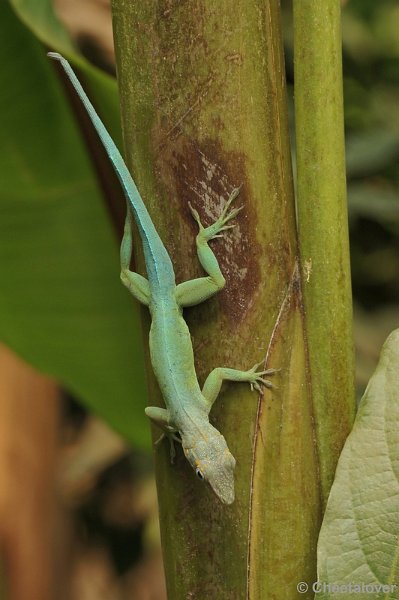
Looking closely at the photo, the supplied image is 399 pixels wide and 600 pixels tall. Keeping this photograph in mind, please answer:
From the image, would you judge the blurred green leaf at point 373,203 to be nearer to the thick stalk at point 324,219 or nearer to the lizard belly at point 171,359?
the lizard belly at point 171,359

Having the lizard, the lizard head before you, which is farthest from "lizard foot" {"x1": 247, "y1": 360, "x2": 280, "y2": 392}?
the lizard head

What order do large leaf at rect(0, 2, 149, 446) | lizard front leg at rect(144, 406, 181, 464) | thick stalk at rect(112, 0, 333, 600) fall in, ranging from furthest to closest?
1. large leaf at rect(0, 2, 149, 446)
2. lizard front leg at rect(144, 406, 181, 464)
3. thick stalk at rect(112, 0, 333, 600)

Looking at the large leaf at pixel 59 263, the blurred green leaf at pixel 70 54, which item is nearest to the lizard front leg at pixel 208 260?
the blurred green leaf at pixel 70 54

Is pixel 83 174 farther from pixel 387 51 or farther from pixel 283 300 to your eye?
pixel 387 51

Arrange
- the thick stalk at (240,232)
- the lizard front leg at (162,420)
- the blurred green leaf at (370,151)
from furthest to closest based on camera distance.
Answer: the blurred green leaf at (370,151) < the lizard front leg at (162,420) < the thick stalk at (240,232)

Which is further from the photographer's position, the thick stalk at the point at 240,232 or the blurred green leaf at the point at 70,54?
the blurred green leaf at the point at 70,54

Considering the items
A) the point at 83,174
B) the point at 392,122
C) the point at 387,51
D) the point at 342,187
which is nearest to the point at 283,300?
the point at 342,187

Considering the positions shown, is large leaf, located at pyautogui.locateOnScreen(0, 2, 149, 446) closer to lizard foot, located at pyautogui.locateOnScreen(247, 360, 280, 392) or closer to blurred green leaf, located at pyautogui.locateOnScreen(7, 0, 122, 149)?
blurred green leaf, located at pyautogui.locateOnScreen(7, 0, 122, 149)

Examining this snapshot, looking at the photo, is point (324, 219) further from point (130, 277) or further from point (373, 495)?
point (130, 277)
